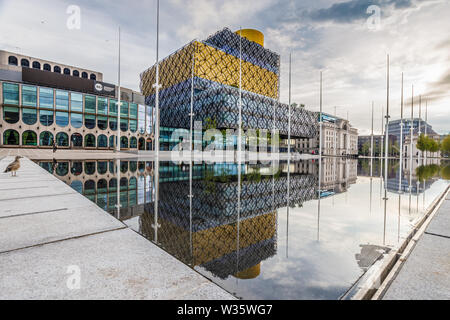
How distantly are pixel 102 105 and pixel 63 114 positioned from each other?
26.2 ft

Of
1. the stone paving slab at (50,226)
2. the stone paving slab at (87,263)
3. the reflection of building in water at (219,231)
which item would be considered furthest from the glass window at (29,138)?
the stone paving slab at (50,226)

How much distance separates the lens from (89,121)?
48.7 meters

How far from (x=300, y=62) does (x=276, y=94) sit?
4235 cm

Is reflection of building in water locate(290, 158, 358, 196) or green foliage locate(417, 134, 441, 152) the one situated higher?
green foliage locate(417, 134, 441, 152)

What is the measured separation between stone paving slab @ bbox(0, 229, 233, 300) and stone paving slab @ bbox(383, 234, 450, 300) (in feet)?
5.01

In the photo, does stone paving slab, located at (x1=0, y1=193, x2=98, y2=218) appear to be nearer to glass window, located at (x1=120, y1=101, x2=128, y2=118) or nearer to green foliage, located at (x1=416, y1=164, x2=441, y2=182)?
green foliage, located at (x1=416, y1=164, x2=441, y2=182)

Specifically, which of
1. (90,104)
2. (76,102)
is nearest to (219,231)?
(76,102)

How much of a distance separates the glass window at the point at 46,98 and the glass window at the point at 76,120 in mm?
3966

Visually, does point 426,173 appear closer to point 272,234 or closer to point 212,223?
point 272,234

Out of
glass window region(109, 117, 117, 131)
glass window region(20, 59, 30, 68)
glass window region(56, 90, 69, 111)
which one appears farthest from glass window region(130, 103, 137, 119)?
glass window region(20, 59, 30, 68)

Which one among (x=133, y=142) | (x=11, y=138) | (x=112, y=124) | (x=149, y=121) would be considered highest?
(x=149, y=121)

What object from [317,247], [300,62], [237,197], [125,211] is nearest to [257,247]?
[317,247]

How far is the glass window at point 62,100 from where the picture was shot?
45194 millimetres

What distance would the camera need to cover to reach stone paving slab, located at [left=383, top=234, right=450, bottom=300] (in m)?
1.81
